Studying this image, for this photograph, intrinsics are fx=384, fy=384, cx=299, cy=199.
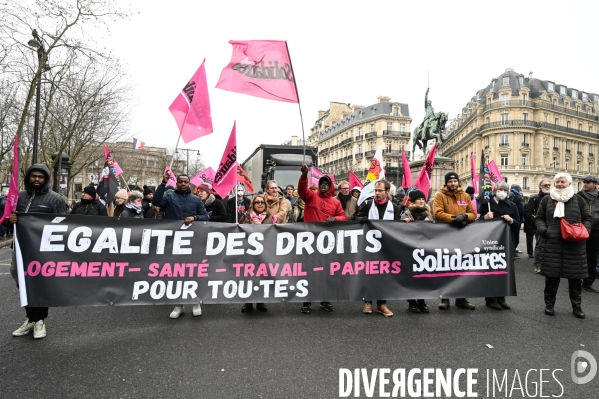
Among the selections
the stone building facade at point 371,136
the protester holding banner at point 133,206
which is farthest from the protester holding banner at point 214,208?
the stone building facade at point 371,136

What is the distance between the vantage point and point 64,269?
4.38 metres

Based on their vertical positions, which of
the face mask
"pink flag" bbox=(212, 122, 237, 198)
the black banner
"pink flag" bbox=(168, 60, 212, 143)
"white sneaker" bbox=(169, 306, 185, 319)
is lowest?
"white sneaker" bbox=(169, 306, 185, 319)

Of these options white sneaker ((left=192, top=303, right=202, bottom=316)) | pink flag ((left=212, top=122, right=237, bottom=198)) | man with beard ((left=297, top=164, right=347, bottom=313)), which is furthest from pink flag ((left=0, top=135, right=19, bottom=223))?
man with beard ((left=297, top=164, right=347, bottom=313))

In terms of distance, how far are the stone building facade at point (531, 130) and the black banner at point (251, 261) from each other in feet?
222

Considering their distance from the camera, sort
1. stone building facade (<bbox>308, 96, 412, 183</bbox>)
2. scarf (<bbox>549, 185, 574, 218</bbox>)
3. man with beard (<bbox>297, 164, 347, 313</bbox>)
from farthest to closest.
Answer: stone building facade (<bbox>308, 96, 412, 183</bbox>) → man with beard (<bbox>297, 164, 347, 313</bbox>) → scarf (<bbox>549, 185, 574, 218</bbox>)

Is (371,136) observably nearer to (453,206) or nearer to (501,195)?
(501,195)

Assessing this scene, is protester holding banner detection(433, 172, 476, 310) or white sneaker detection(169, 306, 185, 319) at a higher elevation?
protester holding banner detection(433, 172, 476, 310)

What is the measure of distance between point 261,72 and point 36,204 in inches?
129

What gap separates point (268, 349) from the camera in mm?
3869

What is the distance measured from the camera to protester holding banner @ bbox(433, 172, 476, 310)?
17.6 ft

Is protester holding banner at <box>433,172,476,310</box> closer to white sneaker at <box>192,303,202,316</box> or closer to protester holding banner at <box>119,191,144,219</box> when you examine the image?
white sneaker at <box>192,303,202,316</box>

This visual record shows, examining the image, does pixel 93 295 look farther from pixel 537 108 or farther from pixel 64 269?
pixel 537 108

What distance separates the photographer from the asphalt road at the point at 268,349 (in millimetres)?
3113

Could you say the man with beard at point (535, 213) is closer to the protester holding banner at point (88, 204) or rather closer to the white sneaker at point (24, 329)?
the protester holding banner at point (88, 204)
